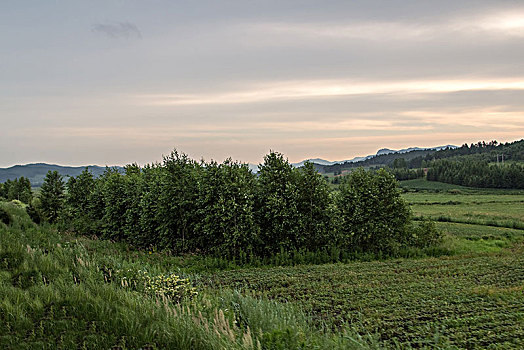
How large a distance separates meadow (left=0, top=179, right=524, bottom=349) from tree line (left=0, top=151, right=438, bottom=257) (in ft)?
6.63

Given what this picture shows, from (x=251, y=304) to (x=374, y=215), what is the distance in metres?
19.2

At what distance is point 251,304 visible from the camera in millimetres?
7754

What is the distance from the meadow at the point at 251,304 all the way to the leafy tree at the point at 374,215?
3.89 m

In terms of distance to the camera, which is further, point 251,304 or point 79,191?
point 79,191

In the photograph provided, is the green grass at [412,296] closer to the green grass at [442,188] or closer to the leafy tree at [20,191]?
the leafy tree at [20,191]

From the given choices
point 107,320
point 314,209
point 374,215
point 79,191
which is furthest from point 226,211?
point 79,191

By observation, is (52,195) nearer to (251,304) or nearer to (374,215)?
(374,215)

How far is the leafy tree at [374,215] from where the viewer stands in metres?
25.0

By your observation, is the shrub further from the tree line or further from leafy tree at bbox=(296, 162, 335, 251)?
leafy tree at bbox=(296, 162, 335, 251)

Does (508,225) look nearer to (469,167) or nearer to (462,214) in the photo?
(462,214)

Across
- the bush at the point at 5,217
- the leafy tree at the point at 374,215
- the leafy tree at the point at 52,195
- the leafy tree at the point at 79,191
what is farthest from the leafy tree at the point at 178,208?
the leafy tree at the point at 52,195

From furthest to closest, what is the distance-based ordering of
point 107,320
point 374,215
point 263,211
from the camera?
point 374,215
point 263,211
point 107,320

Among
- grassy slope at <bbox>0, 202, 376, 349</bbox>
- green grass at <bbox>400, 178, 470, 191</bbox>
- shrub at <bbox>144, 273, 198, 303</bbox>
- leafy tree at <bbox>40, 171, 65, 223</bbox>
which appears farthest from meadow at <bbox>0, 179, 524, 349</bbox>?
green grass at <bbox>400, 178, 470, 191</bbox>

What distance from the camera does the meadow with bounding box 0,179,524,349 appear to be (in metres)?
5.30
